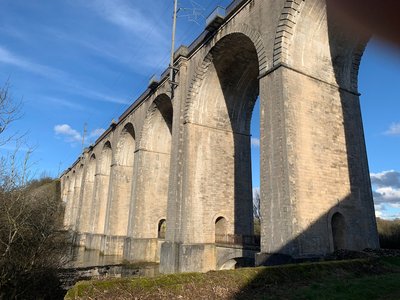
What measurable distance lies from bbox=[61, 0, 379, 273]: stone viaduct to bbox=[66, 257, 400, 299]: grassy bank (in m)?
3.21

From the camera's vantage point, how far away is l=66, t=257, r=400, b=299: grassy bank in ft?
20.1

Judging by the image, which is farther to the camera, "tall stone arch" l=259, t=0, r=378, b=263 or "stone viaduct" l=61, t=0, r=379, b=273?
"stone viaduct" l=61, t=0, r=379, b=273

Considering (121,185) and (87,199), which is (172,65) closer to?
(121,185)

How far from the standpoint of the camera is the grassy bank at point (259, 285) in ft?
20.1

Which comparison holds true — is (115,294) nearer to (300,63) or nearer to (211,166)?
(300,63)

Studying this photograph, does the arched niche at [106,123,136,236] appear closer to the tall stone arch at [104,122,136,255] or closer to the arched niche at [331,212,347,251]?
the tall stone arch at [104,122,136,255]

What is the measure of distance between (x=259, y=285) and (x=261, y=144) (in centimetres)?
702

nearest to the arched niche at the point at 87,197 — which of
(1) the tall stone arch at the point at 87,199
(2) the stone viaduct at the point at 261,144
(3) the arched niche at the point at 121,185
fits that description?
(1) the tall stone arch at the point at 87,199

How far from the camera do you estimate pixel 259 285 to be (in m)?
7.34

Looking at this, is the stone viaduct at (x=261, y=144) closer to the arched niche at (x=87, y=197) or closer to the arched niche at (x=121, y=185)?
the arched niche at (x=121, y=185)

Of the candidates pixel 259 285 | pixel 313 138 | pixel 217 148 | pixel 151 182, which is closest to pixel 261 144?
pixel 313 138

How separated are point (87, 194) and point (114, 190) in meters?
14.3

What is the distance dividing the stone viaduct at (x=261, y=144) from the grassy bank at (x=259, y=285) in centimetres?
321

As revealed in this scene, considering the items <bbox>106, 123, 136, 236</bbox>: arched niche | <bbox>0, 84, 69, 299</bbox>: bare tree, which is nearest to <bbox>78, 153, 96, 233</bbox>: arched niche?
<bbox>106, 123, 136, 236</bbox>: arched niche
